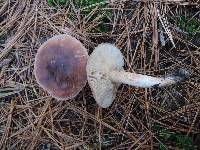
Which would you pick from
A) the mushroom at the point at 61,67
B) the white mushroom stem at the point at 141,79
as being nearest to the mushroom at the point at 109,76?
the white mushroom stem at the point at 141,79

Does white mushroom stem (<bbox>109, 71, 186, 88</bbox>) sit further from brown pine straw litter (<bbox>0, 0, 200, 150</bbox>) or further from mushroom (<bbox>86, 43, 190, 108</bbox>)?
brown pine straw litter (<bbox>0, 0, 200, 150</bbox>)

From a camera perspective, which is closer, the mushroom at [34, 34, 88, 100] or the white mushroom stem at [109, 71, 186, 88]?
the white mushroom stem at [109, 71, 186, 88]

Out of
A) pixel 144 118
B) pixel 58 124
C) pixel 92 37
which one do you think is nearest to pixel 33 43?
pixel 92 37

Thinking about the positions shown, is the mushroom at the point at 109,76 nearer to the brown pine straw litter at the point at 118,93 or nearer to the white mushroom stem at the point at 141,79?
the white mushroom stem at the point at 141,79

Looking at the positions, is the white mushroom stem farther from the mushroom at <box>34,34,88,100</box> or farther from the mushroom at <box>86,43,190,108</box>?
the mushroom at <box>34,34,88,100</box>

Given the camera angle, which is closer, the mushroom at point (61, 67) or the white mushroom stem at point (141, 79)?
the white mushroom stem at point (141, 79)

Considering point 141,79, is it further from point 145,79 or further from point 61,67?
point 61,67

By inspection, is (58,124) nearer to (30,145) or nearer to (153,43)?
(30,145)

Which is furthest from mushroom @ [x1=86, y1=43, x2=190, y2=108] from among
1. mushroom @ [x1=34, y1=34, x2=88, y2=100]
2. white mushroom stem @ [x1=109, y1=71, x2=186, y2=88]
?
mushroom @ [x1=34, y1=34, x2=88, y2=100]
